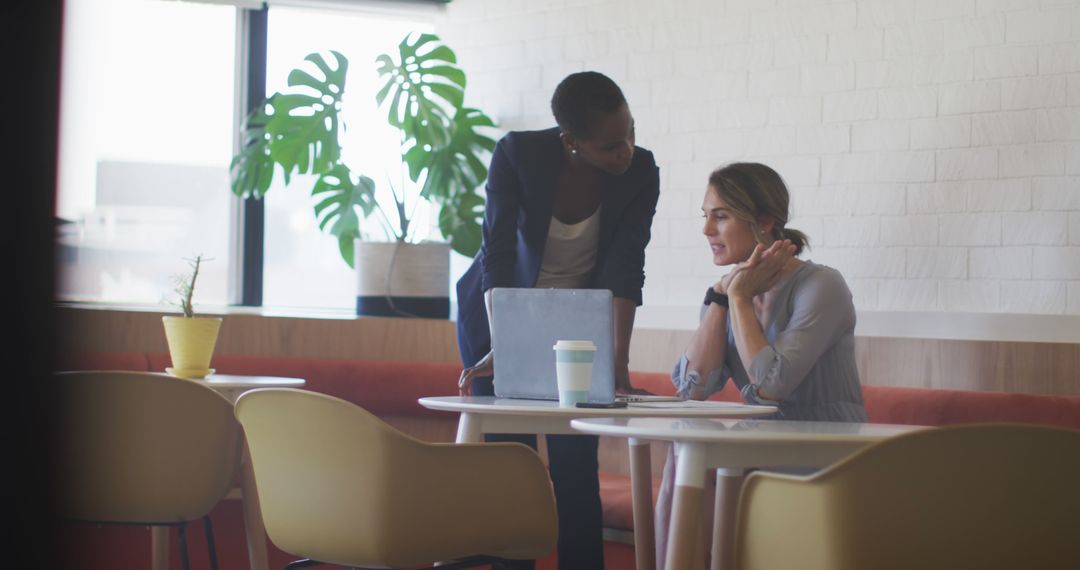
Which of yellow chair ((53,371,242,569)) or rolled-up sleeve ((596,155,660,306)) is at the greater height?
A: rolled-up sleeve ((596,155,660,306))

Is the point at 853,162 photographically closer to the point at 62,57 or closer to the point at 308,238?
the point at 308,238

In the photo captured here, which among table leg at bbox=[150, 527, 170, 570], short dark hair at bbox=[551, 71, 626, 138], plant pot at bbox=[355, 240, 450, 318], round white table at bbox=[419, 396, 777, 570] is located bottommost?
table leg at bbox=[150, 527, 170, 570]

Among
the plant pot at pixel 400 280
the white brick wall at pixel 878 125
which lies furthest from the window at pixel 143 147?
the white brick wall at pixel 878 125

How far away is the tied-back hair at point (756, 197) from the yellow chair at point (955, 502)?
3.98ft

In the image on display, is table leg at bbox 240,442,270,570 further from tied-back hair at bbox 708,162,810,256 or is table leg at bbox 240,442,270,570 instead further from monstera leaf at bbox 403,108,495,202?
monstera leaf at bbox 403,108,495,202

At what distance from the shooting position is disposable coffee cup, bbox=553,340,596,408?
7.17 ft

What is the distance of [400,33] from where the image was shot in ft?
17.1

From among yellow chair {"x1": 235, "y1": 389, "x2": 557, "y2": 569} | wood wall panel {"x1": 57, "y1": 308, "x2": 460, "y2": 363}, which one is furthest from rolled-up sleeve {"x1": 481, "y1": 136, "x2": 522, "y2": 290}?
wood wall panel {"x1": 57, "y1": 308, "x2": 460, "y2": 363}

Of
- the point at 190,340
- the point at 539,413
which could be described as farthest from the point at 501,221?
the point at 190,340

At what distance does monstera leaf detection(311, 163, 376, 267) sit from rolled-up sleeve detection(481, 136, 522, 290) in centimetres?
200

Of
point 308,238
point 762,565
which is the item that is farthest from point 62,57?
point 762,565

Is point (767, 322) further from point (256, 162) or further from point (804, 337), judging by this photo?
point (256, 162)

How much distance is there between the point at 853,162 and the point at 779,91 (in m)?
0.39

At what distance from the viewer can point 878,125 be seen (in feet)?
12.2
